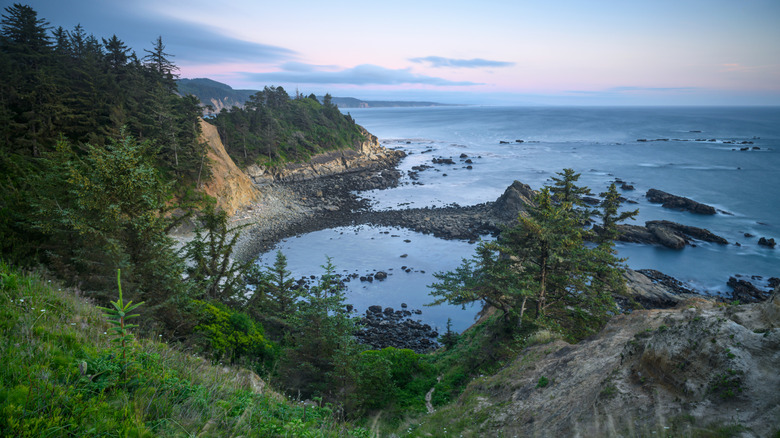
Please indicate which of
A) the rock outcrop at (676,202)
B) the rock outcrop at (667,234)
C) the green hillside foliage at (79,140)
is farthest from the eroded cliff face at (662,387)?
the rock outcrop at (676,202)

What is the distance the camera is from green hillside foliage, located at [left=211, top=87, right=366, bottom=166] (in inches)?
1877

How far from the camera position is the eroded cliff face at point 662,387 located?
18.6ft

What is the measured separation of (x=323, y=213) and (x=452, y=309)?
21.6 metres

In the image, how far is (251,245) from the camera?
31.6 metres

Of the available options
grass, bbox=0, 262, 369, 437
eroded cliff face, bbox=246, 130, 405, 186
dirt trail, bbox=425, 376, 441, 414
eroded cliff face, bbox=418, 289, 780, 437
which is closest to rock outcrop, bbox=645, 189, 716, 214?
eroded cliff face, bbox=246, 130, 405, 186

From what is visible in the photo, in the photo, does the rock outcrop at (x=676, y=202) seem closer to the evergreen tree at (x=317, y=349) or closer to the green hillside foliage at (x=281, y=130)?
the evergreen tree at (x=317, y=349)

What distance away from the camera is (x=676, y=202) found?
1726 inches

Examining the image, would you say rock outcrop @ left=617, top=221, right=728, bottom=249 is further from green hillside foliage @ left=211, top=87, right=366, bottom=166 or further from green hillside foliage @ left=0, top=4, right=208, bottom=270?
green hillside foliage @ left=211, top=87, right=366, bottom=166

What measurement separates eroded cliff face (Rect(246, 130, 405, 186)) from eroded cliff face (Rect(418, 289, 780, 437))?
1759 inches

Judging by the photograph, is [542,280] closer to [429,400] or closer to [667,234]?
[429,400]

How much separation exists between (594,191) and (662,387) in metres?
52.7

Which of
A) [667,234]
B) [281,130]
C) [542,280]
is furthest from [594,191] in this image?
[281,130]

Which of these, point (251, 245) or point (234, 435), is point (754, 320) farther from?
point (251, 245)

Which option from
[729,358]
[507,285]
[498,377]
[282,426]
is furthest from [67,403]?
[507,285]
